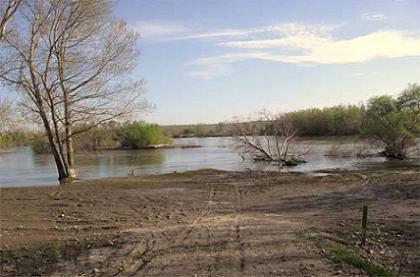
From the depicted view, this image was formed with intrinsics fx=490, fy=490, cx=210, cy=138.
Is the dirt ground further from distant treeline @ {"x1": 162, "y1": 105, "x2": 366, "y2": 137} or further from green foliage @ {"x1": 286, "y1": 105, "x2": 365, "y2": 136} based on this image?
green foliage @ {"x1": 286, "y1": 105, "x2": 365, "y2": 136}

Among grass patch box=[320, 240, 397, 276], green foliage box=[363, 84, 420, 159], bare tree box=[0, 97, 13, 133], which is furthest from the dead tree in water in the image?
grass patch box=[320, 240, 397, 276]

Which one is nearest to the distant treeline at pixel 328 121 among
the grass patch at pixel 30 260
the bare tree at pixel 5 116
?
the bare tree at pixel 5 116

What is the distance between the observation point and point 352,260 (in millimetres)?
7391

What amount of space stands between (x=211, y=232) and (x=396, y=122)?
28.8 metres

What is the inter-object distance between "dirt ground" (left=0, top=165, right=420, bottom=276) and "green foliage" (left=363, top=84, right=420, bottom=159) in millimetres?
20079

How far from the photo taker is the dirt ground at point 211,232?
24.3 ft

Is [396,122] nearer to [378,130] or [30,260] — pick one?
[378,130]

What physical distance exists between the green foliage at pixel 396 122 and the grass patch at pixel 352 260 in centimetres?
2865

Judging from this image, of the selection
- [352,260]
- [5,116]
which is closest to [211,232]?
[352,260]

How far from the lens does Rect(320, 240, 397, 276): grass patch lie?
691 cm

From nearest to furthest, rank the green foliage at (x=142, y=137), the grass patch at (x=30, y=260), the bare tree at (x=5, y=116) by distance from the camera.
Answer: the grass patch at (x=30, y=260) → the bare tree at (x=5, y=116) → the green foliage at (x=142, y=137)

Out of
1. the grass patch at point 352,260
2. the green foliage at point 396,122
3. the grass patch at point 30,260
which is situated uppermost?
the green foliage at point 396,122

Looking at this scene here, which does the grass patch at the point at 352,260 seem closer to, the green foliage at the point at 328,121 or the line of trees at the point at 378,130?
the line of trees at the point at 378,130

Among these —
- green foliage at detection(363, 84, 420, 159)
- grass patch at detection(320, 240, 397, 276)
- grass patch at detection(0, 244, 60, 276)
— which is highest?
green foliage at detection(363, 84, 420, 159)
